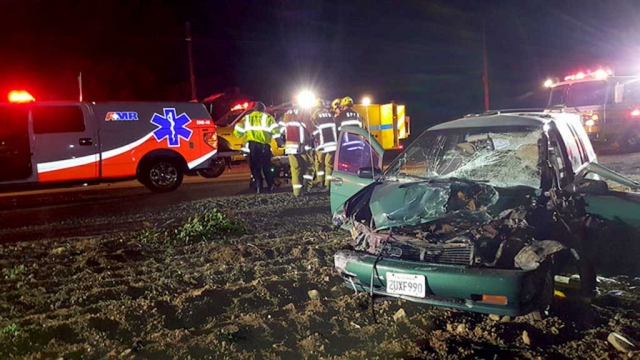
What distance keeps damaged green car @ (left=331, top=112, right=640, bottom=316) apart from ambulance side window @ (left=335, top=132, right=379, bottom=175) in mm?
677

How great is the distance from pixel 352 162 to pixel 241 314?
2.86m

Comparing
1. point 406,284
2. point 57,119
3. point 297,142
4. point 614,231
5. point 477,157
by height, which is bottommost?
point 406,284

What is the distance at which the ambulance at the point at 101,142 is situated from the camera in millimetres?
9711

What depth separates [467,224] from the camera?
409cm

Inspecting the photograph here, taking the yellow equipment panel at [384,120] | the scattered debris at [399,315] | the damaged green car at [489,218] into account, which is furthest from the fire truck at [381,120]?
the scattered debris at [399,315]

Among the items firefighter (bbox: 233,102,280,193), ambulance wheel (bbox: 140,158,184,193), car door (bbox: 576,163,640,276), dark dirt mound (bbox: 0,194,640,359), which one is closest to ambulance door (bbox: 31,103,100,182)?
ambulance wheel (bbox: 140,158,184,193)

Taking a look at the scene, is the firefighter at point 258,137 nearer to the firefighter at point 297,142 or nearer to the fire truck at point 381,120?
the firefighter at point 297,142

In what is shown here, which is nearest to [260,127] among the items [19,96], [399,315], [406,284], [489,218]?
[19,96]

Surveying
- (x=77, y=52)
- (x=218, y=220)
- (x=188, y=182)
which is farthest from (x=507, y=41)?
(x=218, y=220)

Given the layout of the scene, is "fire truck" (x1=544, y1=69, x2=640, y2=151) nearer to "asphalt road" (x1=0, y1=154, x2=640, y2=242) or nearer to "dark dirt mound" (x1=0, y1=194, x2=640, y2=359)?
"asphalt road" (x1=0, y1=154, x2=640, y2=242)

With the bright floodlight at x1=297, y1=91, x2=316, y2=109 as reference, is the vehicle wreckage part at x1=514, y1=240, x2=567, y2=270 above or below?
Answer: below

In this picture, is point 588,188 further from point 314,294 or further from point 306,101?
point 306,101

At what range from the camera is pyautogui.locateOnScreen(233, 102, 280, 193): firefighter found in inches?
405

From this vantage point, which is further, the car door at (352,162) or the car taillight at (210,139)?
the car taillight at (210,139)
